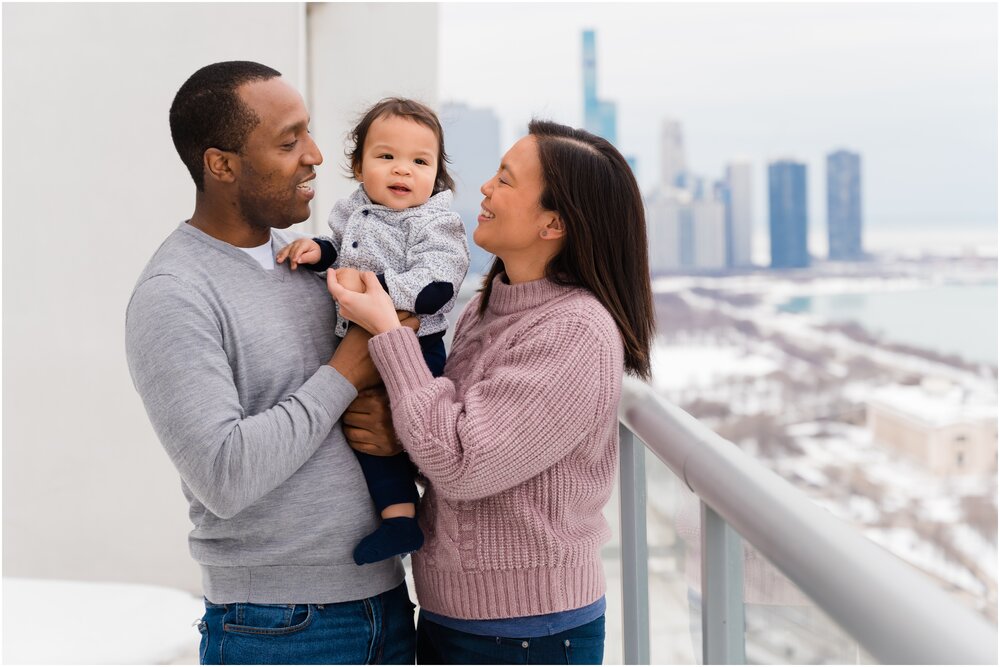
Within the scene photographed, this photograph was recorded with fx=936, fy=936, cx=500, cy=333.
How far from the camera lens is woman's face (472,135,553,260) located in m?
1.40

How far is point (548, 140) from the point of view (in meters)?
1.41

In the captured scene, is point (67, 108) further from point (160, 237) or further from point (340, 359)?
point (340, 359)

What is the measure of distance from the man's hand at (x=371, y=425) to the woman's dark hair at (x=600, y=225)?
325 mm

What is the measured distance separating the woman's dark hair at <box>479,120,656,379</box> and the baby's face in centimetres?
21

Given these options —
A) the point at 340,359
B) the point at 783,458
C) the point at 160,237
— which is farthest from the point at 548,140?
the point at 783,458

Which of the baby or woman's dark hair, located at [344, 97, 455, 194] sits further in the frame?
woman's dark hair, located at [344, 97, 455, 194]

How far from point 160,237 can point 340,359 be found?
2225mm

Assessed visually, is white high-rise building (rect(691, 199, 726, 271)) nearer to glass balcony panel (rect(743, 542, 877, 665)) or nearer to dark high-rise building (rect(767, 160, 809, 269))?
dark high-rise building (rect(767, 160, 809, 269))

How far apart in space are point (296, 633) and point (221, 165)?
660 millimetres

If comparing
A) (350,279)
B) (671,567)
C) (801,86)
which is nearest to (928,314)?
(801,86)

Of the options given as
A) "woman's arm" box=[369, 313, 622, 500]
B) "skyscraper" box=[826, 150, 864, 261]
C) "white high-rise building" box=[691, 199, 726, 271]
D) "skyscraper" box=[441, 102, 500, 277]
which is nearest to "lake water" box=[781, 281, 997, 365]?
"skyscraper" box=[826, 150, 864, 261]

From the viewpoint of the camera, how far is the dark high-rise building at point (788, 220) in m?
16.1

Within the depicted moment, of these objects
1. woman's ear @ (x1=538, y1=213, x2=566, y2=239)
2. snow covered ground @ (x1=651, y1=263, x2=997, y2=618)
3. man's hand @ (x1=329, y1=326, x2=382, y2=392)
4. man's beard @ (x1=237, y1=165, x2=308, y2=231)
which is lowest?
snow covered ground @ (x1=651, y1=263, x2=997, y2=618)

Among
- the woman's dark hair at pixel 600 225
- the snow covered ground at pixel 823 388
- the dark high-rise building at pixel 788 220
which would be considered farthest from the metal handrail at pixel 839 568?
the dark high-rise building at pixel 788 220
